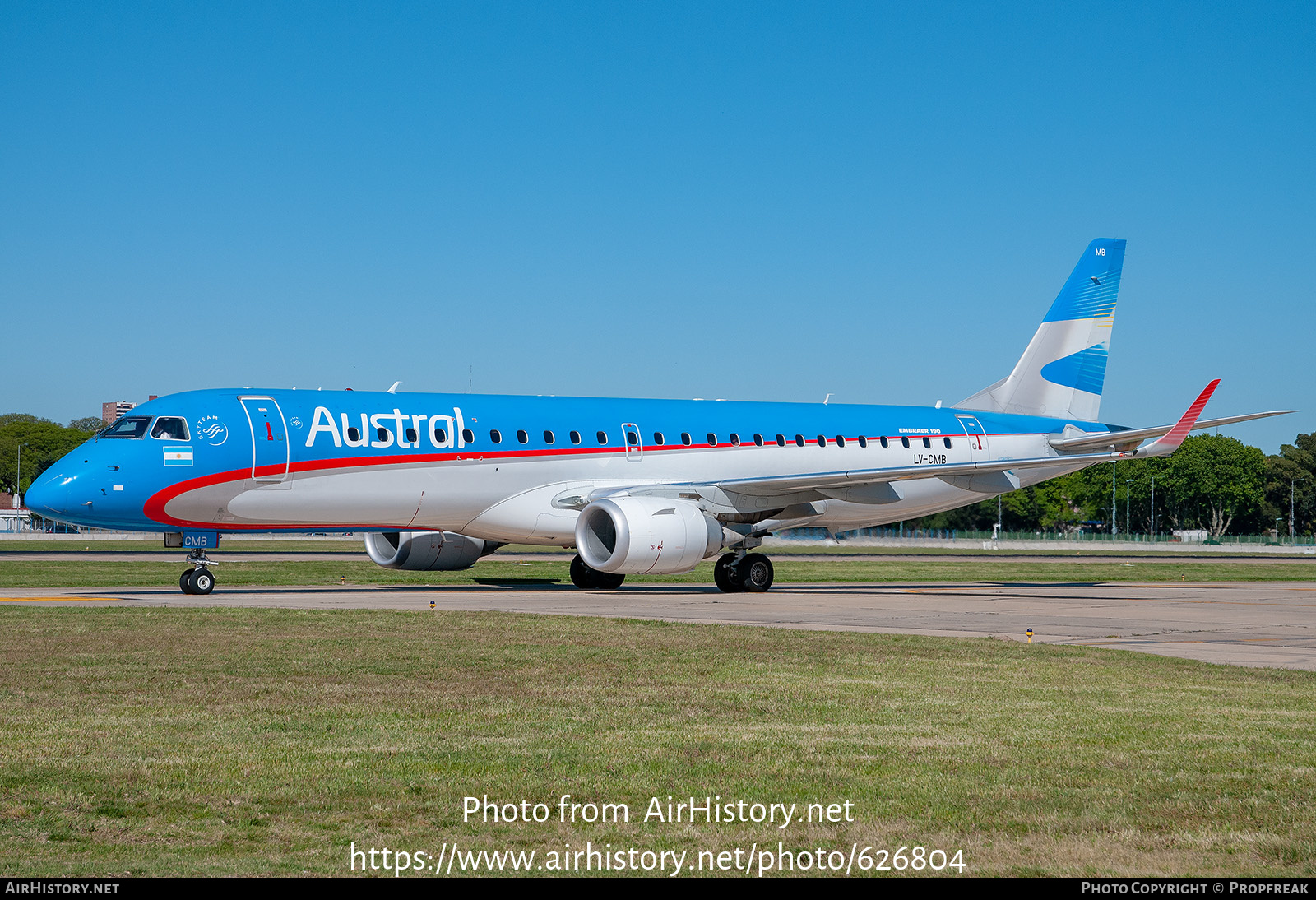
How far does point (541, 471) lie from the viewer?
1041 inches

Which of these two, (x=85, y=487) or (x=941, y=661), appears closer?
(x=941, y=661)

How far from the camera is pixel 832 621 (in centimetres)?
1862

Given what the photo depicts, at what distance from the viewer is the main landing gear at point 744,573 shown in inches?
1073

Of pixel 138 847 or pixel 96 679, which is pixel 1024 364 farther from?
pixel 138 847

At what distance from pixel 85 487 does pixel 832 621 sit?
515 inches

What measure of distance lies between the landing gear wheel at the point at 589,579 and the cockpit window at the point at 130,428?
9318mm

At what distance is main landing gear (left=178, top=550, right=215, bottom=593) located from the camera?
78.3 ft

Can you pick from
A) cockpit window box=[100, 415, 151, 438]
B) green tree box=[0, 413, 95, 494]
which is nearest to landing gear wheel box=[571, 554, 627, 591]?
cockpit window box=[100, 415, 151, 438]

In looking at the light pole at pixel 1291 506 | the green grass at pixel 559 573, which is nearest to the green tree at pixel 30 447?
the green grass at pixel 559 573

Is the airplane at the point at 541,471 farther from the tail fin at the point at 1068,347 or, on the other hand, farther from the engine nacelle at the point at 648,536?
the tail fin at the point at 1068,347

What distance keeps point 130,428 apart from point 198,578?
300cm

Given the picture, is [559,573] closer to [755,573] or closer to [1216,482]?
[755,573]

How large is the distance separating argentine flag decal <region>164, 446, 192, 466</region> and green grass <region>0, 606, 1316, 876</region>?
9409 millimetres
